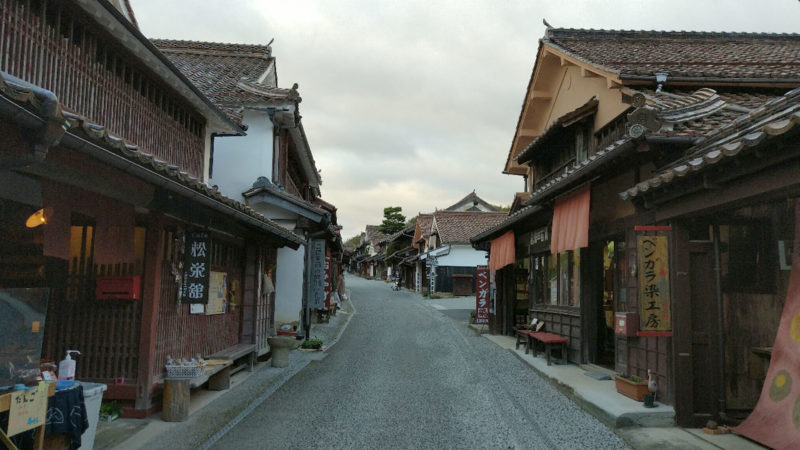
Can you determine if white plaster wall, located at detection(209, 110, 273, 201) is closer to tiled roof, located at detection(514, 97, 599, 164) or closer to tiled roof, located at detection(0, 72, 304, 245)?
tiled roof, located at detection(514, 97, 599, 164)

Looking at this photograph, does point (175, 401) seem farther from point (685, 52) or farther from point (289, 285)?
point (685, 52)

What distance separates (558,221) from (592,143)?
237cm

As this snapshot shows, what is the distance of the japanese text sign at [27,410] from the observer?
14.8ft

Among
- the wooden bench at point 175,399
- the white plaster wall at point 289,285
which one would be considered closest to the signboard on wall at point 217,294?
the wooden bench at point 175,399

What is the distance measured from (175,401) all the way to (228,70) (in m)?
14.1

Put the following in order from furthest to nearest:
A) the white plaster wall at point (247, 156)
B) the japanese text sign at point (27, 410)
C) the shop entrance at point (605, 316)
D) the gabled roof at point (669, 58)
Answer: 1. the white plaster wall at point (247, 156)
2. the shop entrance at point (605, 316)
3. the gabled roof at point (669, 58)
4. the japanese text sign at point (27, 410)

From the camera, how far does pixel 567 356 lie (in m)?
12.7

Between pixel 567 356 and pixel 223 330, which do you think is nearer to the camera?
pixel 223 330

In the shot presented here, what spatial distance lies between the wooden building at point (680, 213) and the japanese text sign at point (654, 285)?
0.06 ft

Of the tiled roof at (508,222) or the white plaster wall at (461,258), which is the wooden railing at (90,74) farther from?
the white plaster wall at (461,258)

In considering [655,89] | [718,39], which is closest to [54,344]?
[655,89]

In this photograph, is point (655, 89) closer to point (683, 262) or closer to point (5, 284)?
point (683, 262)

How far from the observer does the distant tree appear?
77.4 m

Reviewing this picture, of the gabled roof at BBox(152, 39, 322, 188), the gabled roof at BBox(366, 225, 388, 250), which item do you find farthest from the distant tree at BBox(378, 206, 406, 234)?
the gabled roof at BBox(152, 39, 322, 188)
